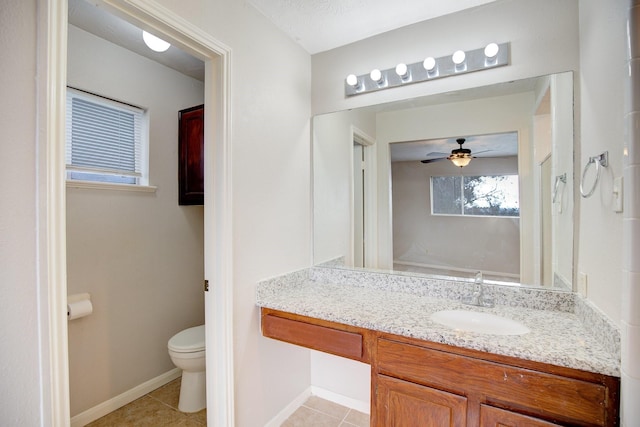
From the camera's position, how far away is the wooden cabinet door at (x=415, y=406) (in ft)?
4.01

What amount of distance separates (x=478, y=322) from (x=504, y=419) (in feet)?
1.44

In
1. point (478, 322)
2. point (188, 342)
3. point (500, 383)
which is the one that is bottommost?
point (188, 342)

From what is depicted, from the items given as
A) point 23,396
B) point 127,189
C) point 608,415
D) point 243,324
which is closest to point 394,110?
point 243,324

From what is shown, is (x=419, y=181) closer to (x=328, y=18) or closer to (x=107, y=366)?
(x=328, y=18)

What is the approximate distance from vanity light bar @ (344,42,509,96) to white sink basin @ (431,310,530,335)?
52.1 inches

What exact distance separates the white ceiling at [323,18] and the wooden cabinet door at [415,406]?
1913 millimetres

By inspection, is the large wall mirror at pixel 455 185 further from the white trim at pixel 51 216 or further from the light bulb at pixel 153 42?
the white trim at pixel 51 216

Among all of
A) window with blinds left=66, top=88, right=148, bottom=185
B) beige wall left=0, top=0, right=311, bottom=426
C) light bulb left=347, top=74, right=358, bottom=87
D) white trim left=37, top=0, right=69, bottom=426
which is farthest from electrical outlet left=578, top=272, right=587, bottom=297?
window with blinds left=66, top=88, right=148, bottom=185

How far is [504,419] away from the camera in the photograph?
1130mm

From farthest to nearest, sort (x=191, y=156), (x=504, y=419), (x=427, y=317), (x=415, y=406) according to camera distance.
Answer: (x=191, y=156), (x=427, y=317), (x=415, y=406), (x=504, y=419)

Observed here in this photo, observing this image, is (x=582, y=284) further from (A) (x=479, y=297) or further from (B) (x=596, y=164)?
(B) (x=596, y=164)

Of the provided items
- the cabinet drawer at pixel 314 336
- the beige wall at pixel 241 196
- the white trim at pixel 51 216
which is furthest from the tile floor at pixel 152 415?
the white trim at pixel 51 216

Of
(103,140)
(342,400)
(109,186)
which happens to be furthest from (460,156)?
(103,140)

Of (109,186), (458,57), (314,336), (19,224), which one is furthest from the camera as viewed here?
(109,186)
